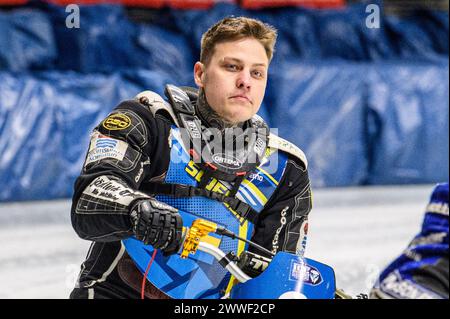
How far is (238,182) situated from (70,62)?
Result: 713 centimetres

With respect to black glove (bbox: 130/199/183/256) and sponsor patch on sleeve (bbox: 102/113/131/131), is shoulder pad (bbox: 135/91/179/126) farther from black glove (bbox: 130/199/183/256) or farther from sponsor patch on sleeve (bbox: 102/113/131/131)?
black glove (bbox: 130/199/183/256)

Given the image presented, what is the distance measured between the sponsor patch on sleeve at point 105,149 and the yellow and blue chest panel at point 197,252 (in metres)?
0.18

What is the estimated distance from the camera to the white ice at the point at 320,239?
6.32 m

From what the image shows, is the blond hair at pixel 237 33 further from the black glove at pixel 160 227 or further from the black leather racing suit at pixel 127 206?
the black glove at pixel 160 227

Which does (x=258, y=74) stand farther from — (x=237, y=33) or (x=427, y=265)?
(x=427, y=265)

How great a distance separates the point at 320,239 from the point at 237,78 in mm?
4865

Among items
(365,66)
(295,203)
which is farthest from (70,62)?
(295,203)

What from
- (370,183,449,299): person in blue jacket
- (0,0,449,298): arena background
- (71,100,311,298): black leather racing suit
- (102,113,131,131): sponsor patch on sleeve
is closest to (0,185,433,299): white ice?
(0,0,449,298): arena background

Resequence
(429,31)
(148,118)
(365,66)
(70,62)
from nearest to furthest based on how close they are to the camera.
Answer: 1. (148,118)
2. (70,62)
3. (365,66)
4. (429,31)

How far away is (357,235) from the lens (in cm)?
811

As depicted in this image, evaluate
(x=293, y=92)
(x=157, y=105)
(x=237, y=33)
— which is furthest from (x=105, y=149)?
(x=293, y=92)

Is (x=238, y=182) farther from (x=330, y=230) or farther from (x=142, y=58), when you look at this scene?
(x=142, y=58)

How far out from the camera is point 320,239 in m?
7.88
